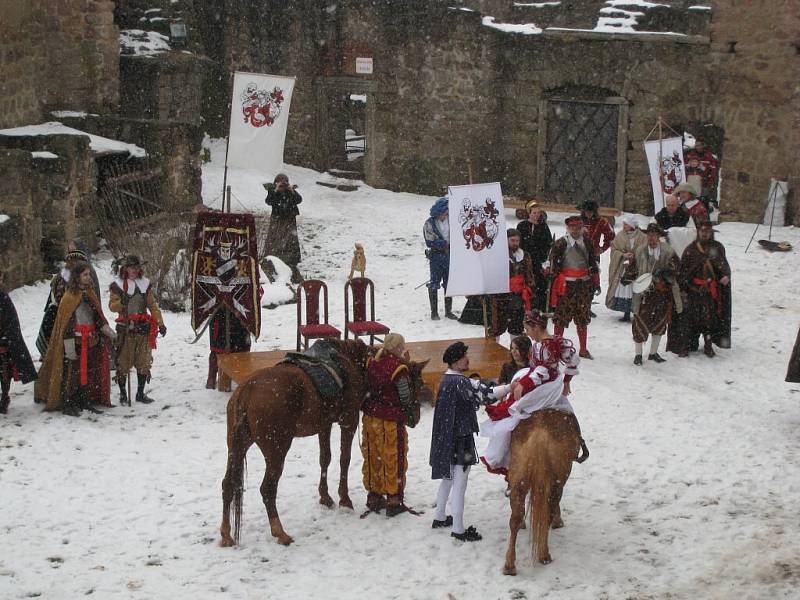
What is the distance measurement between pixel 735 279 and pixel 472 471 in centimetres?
727

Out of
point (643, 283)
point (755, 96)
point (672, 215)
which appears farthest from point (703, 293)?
point (755, 96)

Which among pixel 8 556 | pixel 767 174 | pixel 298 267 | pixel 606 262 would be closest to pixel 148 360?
pixel 8 556

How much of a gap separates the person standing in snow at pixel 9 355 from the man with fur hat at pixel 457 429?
430 centimetres

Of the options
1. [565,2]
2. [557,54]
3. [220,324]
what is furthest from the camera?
[565,2]

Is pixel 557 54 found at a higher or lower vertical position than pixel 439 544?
higher

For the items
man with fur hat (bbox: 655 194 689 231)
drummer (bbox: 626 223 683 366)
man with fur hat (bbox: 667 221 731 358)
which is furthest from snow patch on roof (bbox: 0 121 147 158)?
man with fur hat (bbox: 667 221 731 358)

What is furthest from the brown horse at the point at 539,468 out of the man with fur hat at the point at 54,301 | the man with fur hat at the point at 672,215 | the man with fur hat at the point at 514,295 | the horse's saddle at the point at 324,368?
the man with fur hat at the point at 672,215

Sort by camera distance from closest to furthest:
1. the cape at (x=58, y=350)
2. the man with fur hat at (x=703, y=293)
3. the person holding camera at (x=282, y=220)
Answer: the cape at (x=58, y=350) → the man with fur hat at (x=703, y=293) → the person holding camera at (x=282, y=220)

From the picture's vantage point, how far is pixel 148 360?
10.4 metres

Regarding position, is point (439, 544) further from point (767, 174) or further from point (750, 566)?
point (767, 174)

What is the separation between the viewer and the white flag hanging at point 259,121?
1398 cm

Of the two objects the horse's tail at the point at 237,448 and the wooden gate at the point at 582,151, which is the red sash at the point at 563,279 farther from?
the wooden gate at the point at 582,151

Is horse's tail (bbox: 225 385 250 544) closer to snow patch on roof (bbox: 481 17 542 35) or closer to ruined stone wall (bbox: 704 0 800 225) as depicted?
ruined stone wall (bbox: 704 0 800 225)

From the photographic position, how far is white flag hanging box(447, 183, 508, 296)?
11.5 metres
